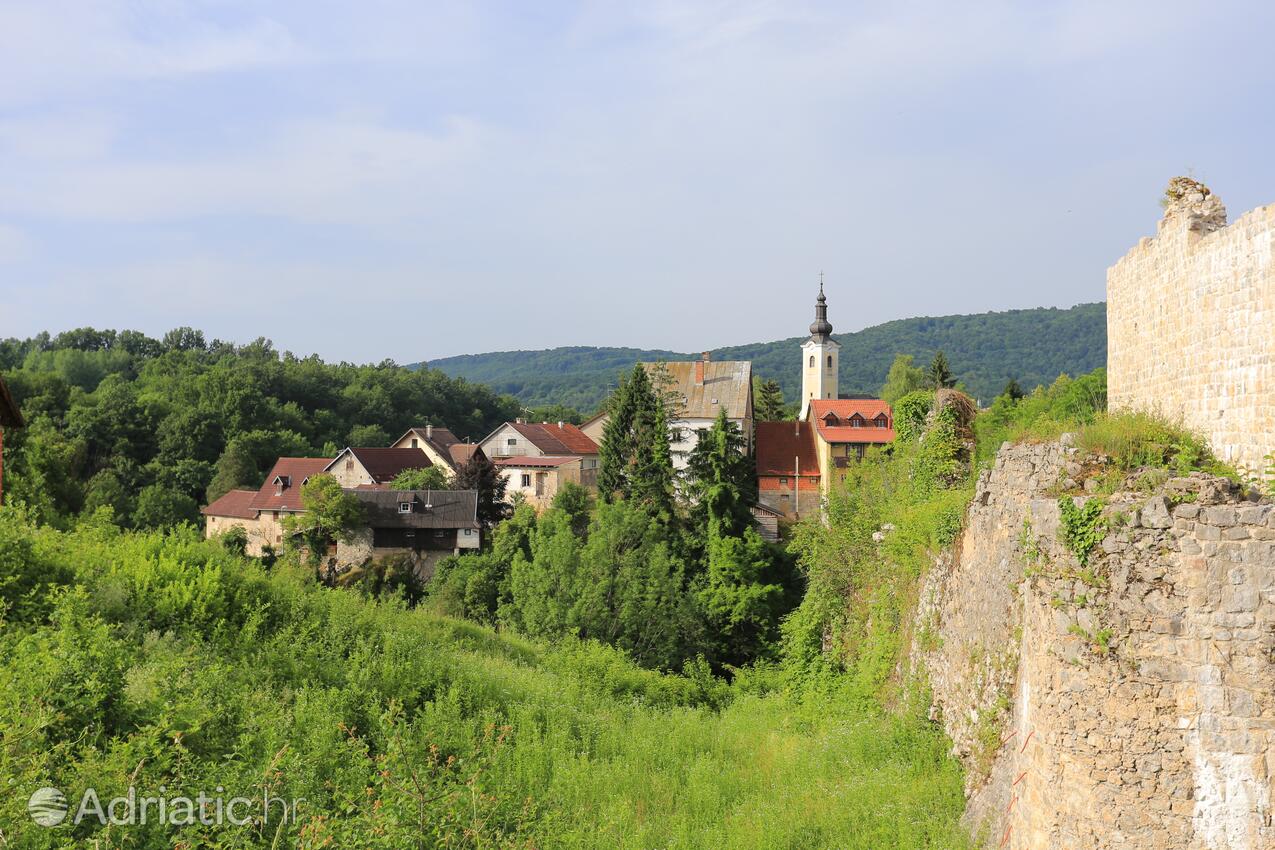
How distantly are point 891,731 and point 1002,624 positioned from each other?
10.9 ft

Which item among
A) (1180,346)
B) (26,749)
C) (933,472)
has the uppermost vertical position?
(1180,346)

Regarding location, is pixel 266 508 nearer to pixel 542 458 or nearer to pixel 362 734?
pixel 542 458

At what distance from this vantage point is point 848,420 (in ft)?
159

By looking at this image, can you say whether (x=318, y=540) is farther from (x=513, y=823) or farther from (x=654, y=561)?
(x=513, y=823)

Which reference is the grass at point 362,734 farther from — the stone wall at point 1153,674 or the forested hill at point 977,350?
the forested hill at point 977,350

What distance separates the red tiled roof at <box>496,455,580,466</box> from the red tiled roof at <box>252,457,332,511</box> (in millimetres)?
11285

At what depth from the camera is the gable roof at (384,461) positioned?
61.3 meters

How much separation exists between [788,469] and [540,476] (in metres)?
14.7

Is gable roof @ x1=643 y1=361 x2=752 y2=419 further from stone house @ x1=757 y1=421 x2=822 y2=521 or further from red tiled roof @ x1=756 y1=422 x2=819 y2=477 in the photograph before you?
stone house @ x1=757 y1=421 x2=822 y2=521

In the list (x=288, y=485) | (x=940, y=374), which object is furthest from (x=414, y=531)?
(x=940, y=374)

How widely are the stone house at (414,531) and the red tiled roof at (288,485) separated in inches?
238

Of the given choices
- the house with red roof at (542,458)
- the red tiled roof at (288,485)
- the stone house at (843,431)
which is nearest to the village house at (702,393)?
the house with red roof at (542,458)

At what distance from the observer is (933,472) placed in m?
16.0

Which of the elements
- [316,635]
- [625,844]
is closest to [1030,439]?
[625,844]
